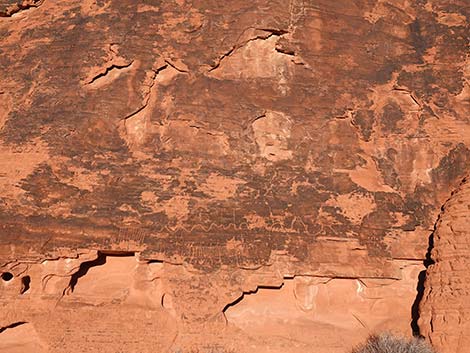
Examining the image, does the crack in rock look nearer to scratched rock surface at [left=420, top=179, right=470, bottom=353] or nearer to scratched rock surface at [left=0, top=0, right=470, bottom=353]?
scratched rock surface at [left=0, top=0, right=470, bottom=353]

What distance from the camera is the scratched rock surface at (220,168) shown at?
8.30 m

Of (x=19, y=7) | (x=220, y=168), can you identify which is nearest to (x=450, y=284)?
(x=220, y=168)

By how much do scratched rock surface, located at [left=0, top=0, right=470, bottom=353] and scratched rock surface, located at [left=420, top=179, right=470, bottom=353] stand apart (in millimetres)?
555

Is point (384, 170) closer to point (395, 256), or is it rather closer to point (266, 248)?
point (395, 256)

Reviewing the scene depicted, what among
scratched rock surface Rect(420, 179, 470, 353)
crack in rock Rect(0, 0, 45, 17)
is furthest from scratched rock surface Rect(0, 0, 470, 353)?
scratched rock surface Rect(420, 179, 470, 353)

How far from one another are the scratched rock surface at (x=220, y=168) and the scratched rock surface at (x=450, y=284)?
1.82 feet

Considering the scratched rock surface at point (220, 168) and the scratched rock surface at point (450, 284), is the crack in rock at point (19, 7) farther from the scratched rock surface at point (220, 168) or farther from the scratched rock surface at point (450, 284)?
the scratched rock surface at point (450, 284)

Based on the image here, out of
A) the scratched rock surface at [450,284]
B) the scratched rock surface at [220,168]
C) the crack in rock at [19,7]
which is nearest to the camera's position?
the scratched rock surface at [450,284]

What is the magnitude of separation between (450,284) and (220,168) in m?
3.64

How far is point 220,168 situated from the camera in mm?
9047

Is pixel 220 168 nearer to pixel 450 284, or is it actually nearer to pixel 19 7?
pixel 450 284

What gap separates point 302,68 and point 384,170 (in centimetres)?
213

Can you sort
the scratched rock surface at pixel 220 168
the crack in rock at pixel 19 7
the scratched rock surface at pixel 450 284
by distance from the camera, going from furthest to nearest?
the crack in rock at pixel 19 7
the scratched rock surface at pixel 220 168
the scratched rock surface at pixel 450 284

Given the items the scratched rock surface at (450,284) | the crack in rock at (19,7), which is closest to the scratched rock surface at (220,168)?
the crack in rock at (19,7)
